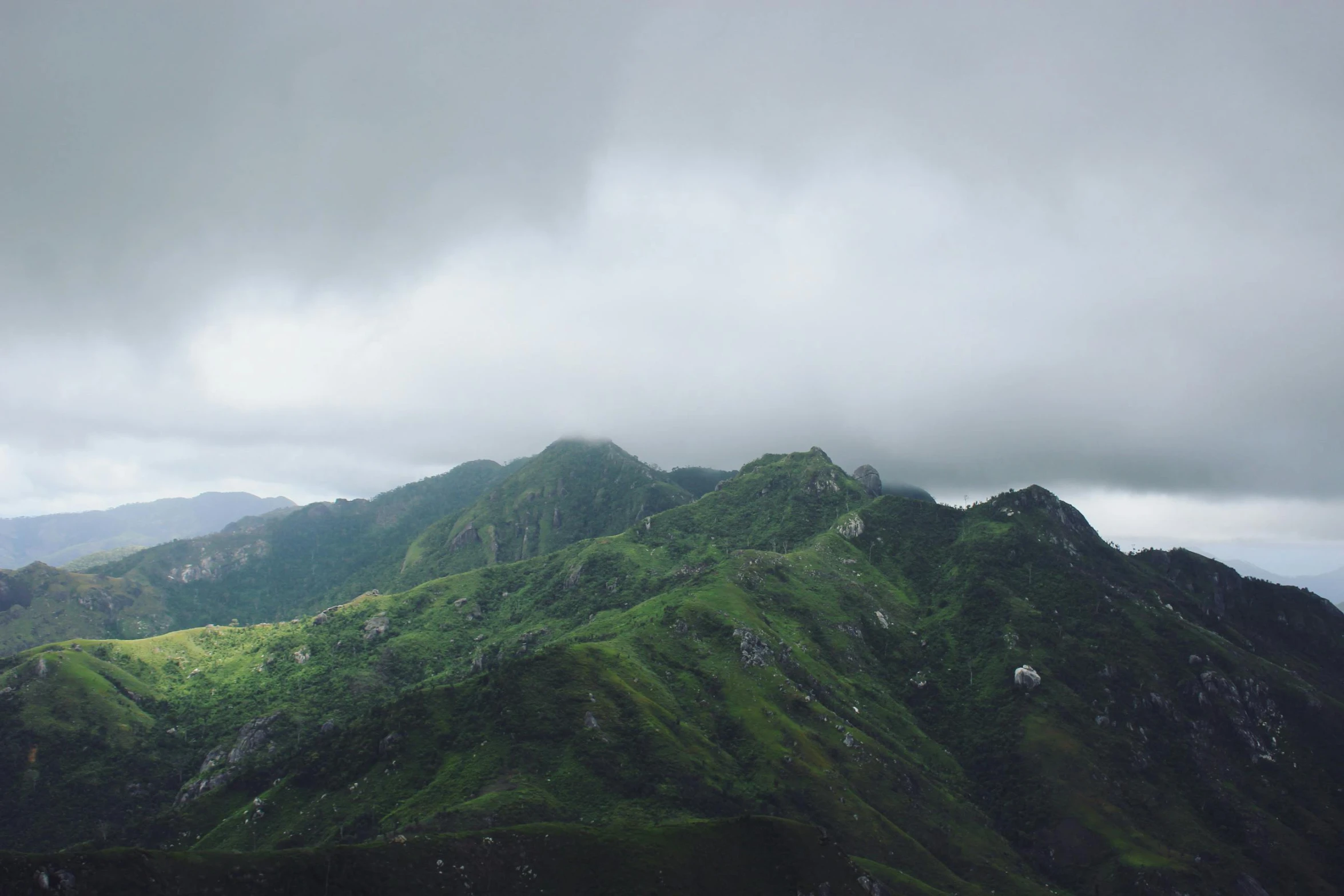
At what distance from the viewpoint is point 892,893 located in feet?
651

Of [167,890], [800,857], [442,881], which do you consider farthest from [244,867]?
[800,857]

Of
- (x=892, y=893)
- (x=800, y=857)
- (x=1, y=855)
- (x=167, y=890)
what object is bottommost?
(x=892, y=893)

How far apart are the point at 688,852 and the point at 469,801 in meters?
62.5

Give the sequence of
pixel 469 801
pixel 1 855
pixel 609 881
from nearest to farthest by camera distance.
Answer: pixel 1 855 < pixel 609 881 < pixel 469 801

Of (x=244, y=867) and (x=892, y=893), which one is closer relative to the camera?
(x=244, y=867)

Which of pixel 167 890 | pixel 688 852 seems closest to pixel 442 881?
pixel 167 890

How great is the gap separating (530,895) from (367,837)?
6232 centimetres

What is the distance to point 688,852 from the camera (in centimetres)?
18538

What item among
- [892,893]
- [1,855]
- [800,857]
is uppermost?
[1,855]

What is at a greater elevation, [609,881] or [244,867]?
[244,867]

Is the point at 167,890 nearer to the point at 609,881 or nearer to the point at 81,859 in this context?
the point at 81,859

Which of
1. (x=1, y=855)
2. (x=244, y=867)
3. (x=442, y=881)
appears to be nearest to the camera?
(x=1, y=855)

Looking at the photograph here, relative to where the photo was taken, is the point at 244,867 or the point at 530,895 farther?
the point at 530,895

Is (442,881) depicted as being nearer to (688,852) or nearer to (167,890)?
(167,890)
